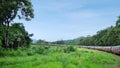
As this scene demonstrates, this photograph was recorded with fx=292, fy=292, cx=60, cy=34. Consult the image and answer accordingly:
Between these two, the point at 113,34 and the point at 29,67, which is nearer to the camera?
the point at 29,67

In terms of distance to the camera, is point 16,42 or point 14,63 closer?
point 14,63

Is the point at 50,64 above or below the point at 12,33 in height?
below

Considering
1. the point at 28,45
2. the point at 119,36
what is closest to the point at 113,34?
the point at 119,36

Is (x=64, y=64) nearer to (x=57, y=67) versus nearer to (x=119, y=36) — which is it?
(x=57, y=67)

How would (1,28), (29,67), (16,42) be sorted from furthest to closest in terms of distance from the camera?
(16,42), (1,28), (29,67)

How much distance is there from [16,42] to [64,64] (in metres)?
25.0

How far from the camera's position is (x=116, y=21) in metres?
74.0

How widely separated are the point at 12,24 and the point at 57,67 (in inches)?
869

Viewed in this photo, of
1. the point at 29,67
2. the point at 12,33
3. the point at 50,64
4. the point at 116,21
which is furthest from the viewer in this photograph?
the point at 116,21

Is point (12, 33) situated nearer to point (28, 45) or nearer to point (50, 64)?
point (28, 45)

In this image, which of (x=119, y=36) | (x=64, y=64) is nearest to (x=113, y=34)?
(x=119, y=36)

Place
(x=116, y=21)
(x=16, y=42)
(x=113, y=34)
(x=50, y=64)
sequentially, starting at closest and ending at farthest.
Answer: (x=50, y=64)
(x=16, y=42)
(x=116, y=21)
(x=113, y=34)

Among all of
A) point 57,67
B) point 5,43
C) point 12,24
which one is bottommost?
point 57,67

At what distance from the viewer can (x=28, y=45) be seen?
5494 cm
